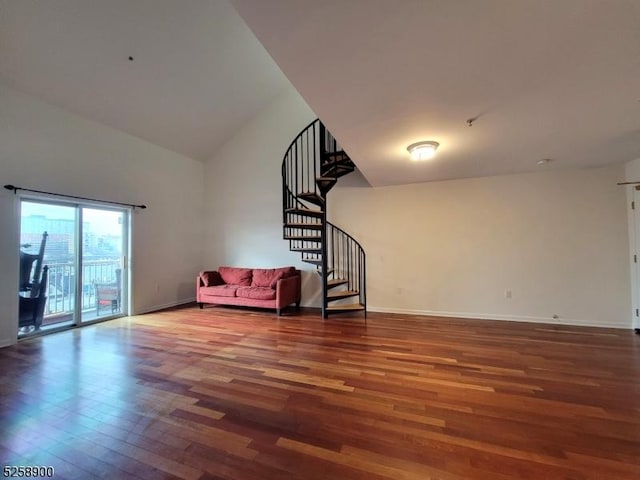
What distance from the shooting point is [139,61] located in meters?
3.82

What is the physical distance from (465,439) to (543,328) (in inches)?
125

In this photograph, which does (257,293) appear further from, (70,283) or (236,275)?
(70,283)

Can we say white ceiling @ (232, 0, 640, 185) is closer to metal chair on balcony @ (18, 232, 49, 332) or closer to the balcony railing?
metal chair on balcony @ (18, 232, 49, 332)

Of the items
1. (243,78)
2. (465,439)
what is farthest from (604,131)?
(243,78)

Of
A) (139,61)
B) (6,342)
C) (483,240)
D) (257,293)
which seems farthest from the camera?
(257,293)

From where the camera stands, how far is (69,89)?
377 cm

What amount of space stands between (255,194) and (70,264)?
338 centimetres

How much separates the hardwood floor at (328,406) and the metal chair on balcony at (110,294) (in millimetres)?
1111

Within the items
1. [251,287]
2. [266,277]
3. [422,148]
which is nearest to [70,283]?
[251,287]

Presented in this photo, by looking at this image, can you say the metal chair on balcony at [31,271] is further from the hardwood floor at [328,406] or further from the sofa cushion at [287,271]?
the sofa cushion at [287,271]

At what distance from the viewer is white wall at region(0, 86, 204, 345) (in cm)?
343

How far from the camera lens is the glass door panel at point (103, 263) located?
4.38m

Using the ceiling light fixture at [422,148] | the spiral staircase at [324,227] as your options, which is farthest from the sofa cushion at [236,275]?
the ceiling light fixture at [422,148]

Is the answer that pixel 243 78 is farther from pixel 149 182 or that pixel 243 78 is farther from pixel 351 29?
pixel 351 29
